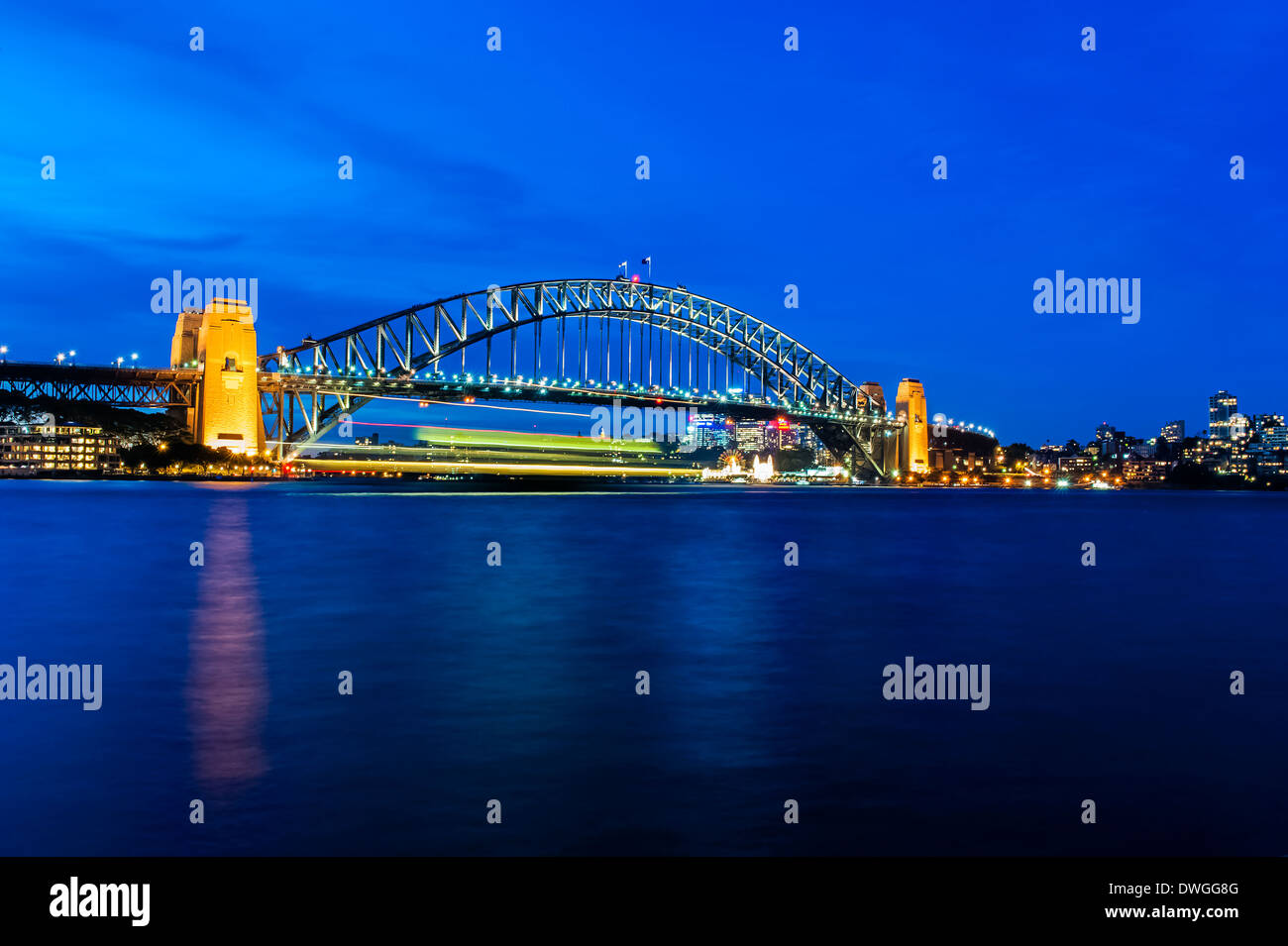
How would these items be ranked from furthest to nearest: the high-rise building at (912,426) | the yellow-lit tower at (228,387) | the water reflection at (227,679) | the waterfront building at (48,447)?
the high-rise building at (912,426) → the waterfront building at (48,447) → the yellow-lit tower at (228,387) → the water reflection at (227,679)

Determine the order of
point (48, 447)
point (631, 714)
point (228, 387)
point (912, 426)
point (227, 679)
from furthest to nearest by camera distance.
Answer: point (912, 426) < point (48, 447) < point (228, 387) < point (227, 679) < point (631, 714)

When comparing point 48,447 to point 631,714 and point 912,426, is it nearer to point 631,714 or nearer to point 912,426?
point 912,426

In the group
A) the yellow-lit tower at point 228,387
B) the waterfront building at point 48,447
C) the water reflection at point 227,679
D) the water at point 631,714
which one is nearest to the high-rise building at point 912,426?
the yellow-lit tower at point 228,387

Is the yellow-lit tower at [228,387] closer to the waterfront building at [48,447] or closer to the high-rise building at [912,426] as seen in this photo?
the waterfront building at [48,447]

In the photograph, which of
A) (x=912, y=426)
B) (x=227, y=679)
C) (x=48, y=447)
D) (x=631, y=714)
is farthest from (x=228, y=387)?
(x=631, y=714)

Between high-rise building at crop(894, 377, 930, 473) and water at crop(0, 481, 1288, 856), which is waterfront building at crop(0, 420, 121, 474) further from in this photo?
water at crop(0, 481, 1288, 856)

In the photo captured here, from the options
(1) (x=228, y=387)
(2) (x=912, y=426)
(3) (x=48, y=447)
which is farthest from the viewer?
(2) (x=912, y=426)
